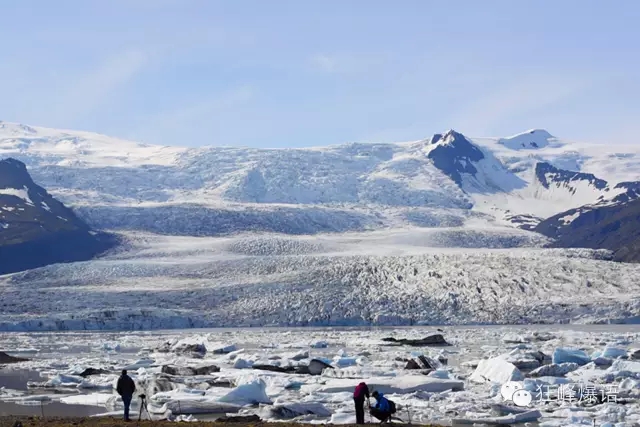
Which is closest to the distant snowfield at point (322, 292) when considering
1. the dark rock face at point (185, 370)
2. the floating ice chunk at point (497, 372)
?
the dark rock face at point (185, 370)

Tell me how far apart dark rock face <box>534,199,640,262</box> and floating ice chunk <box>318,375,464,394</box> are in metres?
94.5

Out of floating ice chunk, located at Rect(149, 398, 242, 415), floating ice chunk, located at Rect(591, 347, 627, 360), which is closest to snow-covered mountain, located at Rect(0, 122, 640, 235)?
floating ice chunk, located at Rect(591, 347, 627, 360)

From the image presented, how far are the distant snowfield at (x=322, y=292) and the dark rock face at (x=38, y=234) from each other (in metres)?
29.7

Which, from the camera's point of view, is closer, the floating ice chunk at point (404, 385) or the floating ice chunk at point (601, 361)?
the floating ice chunk at point (404, 385)

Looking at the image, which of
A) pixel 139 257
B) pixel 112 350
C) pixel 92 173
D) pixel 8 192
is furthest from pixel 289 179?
pixel 112 350

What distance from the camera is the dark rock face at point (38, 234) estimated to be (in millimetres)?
121688

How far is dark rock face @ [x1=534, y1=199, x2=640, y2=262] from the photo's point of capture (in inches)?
5320

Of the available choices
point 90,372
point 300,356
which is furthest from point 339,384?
point 300,356

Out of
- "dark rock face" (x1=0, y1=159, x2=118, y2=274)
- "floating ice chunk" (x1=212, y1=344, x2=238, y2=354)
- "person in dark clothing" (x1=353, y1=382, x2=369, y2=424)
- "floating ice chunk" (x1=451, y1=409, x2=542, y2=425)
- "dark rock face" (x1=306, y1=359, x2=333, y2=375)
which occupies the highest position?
"dark rock face" (x1=0, y1=159, x2=118, y2=274)

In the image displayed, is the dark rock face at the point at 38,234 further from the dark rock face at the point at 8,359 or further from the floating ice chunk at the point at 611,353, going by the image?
the floating ice chunk at the point at 611,353

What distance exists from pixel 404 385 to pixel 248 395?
16.9ft

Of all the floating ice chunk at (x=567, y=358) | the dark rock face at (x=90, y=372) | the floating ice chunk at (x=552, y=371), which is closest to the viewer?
the floating ice chunk at (x=552, y=371)

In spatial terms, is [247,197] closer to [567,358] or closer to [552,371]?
[567,358]

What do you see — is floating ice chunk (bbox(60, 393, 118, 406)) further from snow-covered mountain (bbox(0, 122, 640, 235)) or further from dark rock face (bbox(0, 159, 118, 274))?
snow-covered mountain (bbox(0, 122, 640, 235))
